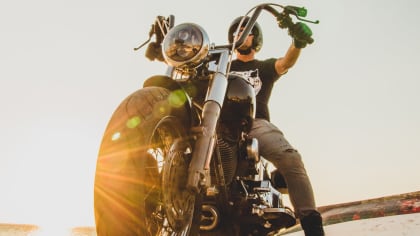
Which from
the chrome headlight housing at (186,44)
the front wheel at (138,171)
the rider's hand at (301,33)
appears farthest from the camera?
the rider's hand at (301,33)

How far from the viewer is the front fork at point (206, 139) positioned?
1.47m

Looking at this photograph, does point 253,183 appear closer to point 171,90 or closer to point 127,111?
point 171,90

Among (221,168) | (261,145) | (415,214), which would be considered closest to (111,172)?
(221,168)

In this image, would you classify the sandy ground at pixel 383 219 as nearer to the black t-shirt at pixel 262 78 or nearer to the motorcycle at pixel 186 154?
the motorcycle at pixel 186 154

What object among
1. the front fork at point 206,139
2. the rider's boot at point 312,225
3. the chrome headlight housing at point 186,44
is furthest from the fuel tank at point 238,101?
the rider's boot at point 312,225

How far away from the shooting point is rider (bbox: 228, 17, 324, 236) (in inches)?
88.3

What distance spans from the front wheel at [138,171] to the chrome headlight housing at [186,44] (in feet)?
0.73

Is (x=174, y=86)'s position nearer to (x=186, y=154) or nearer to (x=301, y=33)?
(x=186, y=154)

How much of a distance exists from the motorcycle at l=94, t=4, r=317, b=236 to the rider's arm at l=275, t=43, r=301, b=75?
752mm

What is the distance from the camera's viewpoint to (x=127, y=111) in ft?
4.60

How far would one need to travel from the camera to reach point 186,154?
1872 mm

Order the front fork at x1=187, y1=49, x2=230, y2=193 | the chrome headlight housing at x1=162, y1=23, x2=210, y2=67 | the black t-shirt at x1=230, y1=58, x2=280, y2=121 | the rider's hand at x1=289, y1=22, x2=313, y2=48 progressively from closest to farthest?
the front fork at x1=187, y1=49, x2=230, y2=193 → the chrome headlight housing at x1=162, y1=23, x2=210, y2=67 → the rider's hand at x1=289, y1=22, x2=313, y2=48 → the black t-shirt at x1=230, y1=58, x2=280, y2=121

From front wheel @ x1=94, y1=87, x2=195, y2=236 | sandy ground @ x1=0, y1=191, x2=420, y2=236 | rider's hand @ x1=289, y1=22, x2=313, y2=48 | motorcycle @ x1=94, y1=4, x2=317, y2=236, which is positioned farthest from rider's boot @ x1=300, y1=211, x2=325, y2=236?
rider's hand @ x1=289, y1=22, x2=313, y2=48

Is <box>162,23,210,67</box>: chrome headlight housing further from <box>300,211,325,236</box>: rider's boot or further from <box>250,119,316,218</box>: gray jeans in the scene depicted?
<box>300,211,325,236</box>: rider's boot
